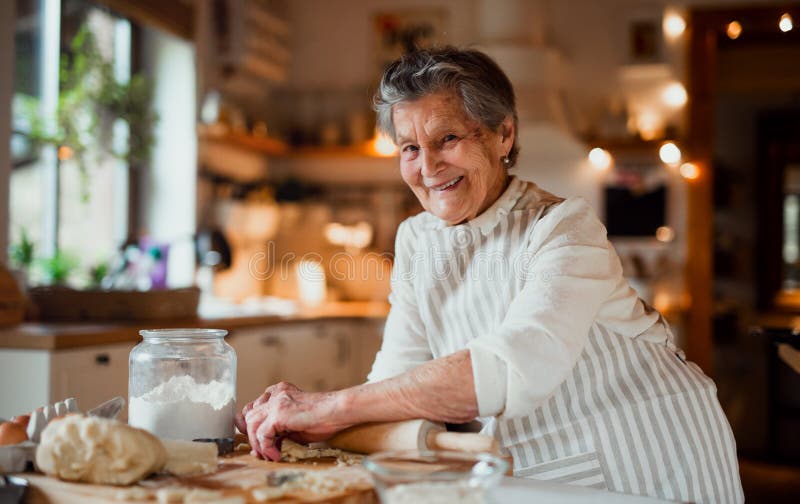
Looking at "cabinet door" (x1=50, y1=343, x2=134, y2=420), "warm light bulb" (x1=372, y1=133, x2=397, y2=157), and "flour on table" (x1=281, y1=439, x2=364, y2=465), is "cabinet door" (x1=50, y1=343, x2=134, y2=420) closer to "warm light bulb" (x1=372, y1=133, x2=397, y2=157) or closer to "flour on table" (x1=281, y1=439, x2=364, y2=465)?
"flour on table" (x1=281, y1=439, x2=364, y2=465)

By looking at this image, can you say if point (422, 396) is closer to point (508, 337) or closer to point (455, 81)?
point (508, 337)

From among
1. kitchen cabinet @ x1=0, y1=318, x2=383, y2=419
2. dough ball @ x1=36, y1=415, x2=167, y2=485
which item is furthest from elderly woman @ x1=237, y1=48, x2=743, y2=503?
kitchen cabinet @ x1=0, y1=318, x2=383, y2=419

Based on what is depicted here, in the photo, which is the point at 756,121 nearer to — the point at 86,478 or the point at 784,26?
the point at 784,26

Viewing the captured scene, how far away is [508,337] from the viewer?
3.83 feet

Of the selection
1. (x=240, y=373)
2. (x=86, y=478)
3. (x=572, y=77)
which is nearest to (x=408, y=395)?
(x=86, y=478)

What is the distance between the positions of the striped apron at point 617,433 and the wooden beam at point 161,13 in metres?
3.41

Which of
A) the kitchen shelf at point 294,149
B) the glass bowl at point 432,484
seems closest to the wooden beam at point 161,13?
the kitchen shelf at point 294,149

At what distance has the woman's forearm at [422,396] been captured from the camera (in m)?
1.18

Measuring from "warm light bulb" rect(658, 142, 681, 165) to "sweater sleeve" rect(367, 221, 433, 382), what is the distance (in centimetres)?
401

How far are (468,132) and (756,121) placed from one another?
6.91 metres

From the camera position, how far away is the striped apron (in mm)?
1386

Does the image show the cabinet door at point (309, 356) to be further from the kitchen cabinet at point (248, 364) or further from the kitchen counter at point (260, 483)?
the kitchen counter at point (260, 483)

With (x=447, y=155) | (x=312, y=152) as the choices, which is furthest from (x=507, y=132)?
(x=312, y=152)

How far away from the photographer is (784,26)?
6.48ft
